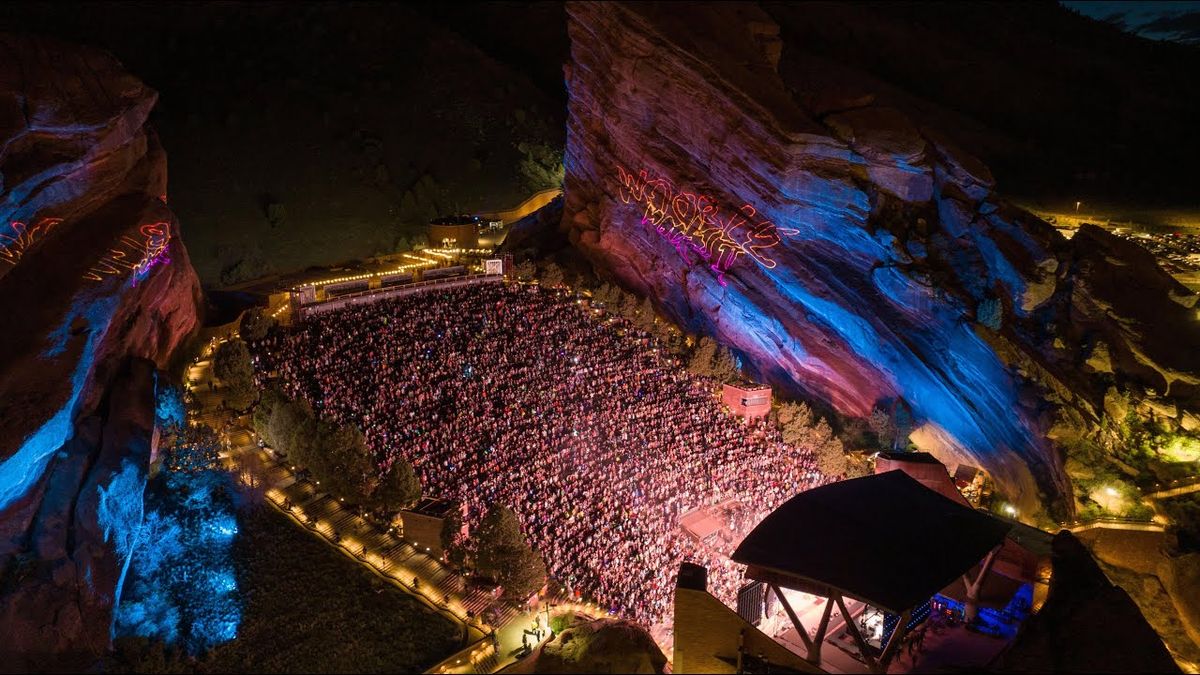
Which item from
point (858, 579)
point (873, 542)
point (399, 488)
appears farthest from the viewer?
point (399, 488)

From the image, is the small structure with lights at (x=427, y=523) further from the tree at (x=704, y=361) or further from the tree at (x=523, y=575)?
the tree at (x=704, y=361)

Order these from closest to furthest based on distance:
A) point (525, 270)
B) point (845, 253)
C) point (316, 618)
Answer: point (316, 618)
point (845, 253)
point (525, 270)

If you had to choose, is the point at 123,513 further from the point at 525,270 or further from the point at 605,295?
the point at 605,295

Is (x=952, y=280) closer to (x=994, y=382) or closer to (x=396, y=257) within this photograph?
(x=994, y=382)

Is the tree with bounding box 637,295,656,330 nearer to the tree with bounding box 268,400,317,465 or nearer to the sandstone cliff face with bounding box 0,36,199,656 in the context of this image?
the tree with bounding box 268,400,317,465

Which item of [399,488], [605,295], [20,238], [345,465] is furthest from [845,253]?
[20,238]

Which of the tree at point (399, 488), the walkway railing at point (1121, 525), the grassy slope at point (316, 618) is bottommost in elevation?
the grassy slope at point (316, 618)

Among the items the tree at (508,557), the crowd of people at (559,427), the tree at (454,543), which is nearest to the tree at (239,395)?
the crowd of people at (559,427)
